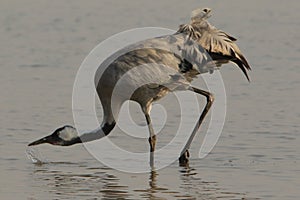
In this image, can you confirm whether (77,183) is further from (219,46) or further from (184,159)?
(219,46)

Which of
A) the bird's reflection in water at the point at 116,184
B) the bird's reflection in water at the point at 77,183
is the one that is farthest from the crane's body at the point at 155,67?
the bird's reflection in water at the point at 77,183

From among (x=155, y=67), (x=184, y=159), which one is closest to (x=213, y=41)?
(x=155, y=67)

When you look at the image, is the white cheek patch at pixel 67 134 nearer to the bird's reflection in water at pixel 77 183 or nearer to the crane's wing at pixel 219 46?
the bird's reflection in water at pixel 77 183

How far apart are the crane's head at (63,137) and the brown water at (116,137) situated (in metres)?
0.22

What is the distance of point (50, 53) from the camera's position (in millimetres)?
19281

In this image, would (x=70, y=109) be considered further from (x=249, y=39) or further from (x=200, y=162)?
(x=249, y=39)

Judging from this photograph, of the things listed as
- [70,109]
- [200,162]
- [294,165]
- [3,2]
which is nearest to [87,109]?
[70,109]

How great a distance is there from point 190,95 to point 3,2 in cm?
1014

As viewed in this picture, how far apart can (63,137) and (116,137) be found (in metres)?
1.25

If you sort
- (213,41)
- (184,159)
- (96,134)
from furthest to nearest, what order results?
(213,41) → (96,134) → (184,159)

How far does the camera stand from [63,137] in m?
12.1

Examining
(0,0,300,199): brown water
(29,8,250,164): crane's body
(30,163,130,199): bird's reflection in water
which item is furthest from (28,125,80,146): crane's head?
(30,163,130,199): bird's reflection in water

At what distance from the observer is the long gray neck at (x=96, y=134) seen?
1217 centimetres

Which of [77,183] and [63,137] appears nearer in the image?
[77,183]
